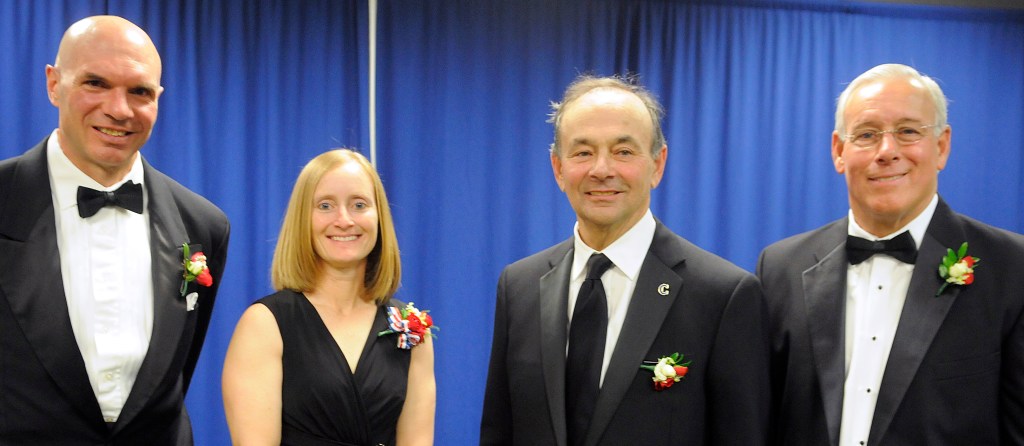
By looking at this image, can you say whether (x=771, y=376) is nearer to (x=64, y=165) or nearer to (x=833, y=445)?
(x=833, y=445)

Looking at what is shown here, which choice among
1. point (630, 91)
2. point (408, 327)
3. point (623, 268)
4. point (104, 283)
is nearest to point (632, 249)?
point (623, 268)

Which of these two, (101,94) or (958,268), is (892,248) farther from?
(101,94)

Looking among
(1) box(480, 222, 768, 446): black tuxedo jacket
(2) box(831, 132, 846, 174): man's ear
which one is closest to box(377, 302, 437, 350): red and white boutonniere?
(1) box(480, 222, 768, 446): black tuxedo jacket

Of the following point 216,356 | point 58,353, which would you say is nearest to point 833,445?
point 58,353

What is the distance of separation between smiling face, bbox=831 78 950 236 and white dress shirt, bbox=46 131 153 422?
2068mm

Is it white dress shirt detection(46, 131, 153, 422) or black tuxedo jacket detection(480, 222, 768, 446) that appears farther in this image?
white dress shirt detection(46, 131, 153, 422)

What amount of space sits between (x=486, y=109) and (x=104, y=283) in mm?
3034

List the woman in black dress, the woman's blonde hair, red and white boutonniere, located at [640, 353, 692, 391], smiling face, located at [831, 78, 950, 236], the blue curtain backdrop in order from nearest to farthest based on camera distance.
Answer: red and white boutonniere, located at [640, 353, 692, 391] → smiling face, located at [831, 78, 950, 236] → the woman in black dress → the woman's blonde hair → the blue curtain backdrop

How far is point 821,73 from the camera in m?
5.62

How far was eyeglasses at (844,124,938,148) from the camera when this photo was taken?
2441 mm

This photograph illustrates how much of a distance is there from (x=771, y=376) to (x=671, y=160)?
307 centimetres

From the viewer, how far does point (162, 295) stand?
265 centimetres

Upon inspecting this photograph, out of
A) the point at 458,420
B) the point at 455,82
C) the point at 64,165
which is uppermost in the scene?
the point at 455,82

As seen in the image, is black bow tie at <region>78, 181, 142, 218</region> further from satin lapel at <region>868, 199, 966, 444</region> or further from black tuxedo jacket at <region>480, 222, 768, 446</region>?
satin lapel at <region>868, 199, 966, 444</region>
